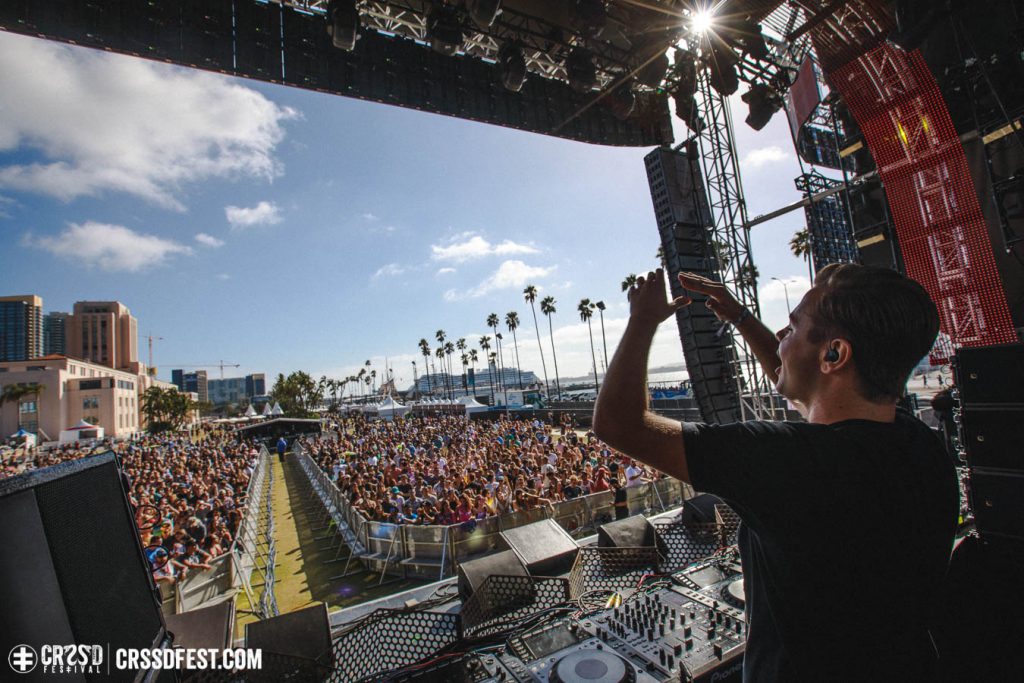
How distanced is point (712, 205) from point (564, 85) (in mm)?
4415

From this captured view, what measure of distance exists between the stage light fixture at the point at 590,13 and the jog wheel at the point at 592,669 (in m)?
7.77

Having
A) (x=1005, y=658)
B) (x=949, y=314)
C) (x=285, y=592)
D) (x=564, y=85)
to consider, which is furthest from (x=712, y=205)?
(x=285, y=592)

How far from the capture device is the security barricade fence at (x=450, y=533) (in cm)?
781

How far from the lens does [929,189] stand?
9094mm

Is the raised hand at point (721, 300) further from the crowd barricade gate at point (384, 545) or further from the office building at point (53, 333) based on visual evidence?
the office building at point (53, 333)

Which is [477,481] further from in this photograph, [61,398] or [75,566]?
[61,398]

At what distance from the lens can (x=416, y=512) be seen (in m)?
9.42

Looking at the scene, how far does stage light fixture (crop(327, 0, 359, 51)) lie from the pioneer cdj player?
7.53 metres

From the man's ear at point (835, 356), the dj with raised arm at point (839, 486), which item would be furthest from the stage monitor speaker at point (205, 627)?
the man's ear at point (835, 356)

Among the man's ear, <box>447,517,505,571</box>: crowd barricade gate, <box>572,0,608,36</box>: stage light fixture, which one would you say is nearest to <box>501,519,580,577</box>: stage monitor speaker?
the man's ear

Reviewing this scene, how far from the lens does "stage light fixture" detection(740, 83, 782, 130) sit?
27.5ft

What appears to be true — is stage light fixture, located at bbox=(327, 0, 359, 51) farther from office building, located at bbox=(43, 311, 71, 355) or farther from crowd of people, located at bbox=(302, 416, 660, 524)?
office building, located at bbox=(43, 311, 71, 355)

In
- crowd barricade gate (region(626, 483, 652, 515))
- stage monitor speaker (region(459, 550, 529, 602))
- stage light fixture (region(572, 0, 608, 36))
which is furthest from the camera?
crowd barricade gate (region(626, 483, 652, 515))

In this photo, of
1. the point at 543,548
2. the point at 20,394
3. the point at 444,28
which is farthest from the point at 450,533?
the point at 20,394
